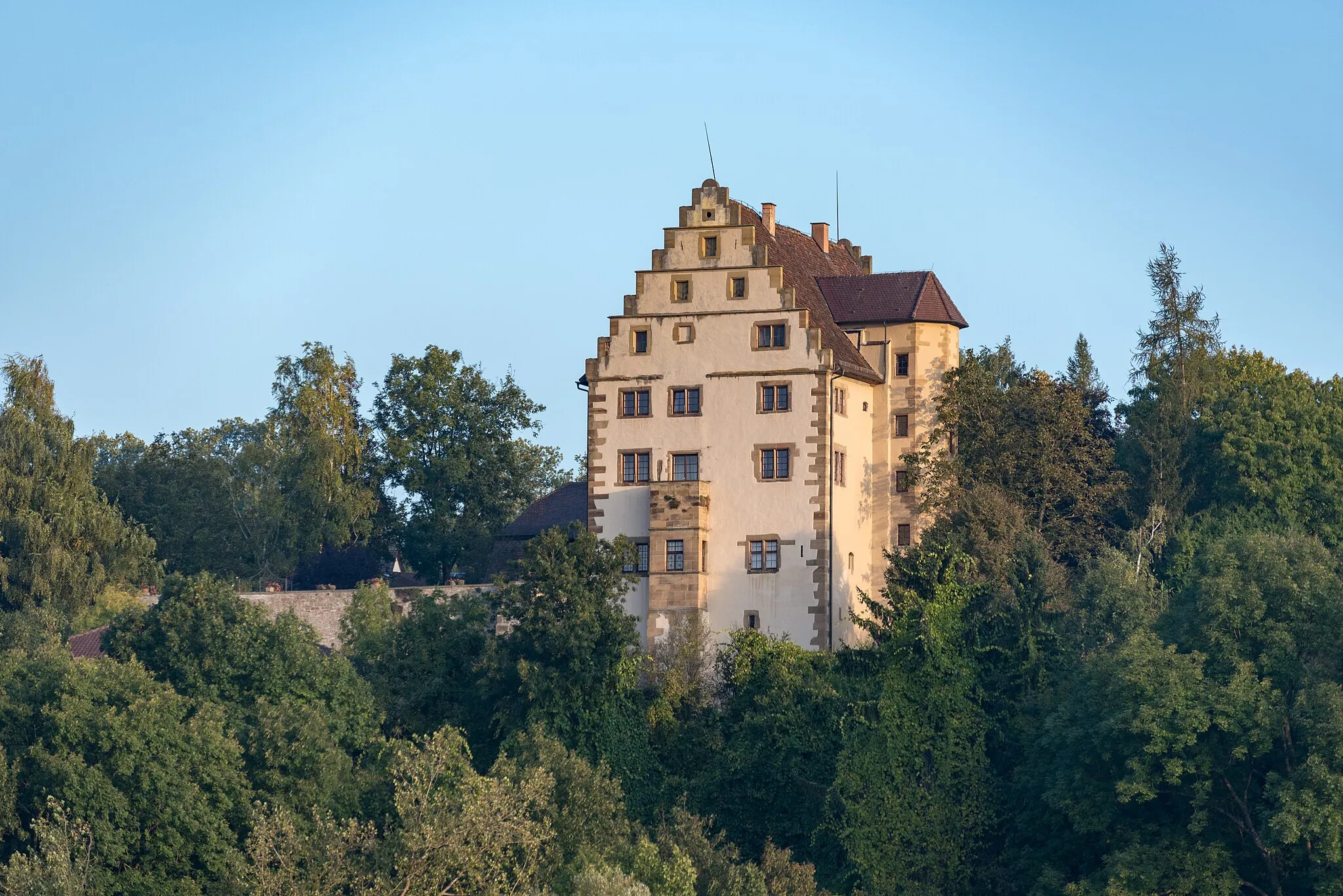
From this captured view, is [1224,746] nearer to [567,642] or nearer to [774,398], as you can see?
[567,642]

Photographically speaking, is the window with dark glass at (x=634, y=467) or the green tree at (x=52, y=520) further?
the green tree at (x=52, y=520)

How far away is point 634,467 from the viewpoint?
71.9 m

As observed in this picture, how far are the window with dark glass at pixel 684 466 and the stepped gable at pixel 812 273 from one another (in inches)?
196

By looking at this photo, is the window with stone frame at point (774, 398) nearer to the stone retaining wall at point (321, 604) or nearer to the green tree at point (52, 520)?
the stone retaining wall at point (321, 604)

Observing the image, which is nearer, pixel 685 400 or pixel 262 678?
pixel 262 678

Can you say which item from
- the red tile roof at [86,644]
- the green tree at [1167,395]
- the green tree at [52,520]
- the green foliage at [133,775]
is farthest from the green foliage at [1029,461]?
the green tree at [52,520]

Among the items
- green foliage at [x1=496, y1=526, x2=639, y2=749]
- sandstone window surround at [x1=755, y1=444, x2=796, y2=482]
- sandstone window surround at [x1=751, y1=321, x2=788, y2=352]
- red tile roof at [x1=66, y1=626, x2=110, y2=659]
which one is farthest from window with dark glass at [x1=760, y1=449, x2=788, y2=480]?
red tile roof at [x1=66, y1=626, x2=110, y2=659]

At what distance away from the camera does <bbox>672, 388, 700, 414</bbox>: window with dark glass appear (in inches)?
2825

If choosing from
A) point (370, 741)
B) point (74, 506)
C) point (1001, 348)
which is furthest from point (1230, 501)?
point (74, 506)

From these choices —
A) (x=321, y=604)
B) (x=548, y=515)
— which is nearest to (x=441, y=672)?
(x=321, y=604)

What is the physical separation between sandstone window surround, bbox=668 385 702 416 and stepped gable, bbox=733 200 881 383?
3.91 metres

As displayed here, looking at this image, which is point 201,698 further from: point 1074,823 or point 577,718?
point 1074,823

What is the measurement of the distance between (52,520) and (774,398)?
33.6m

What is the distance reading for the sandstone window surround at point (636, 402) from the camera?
72.2 m
